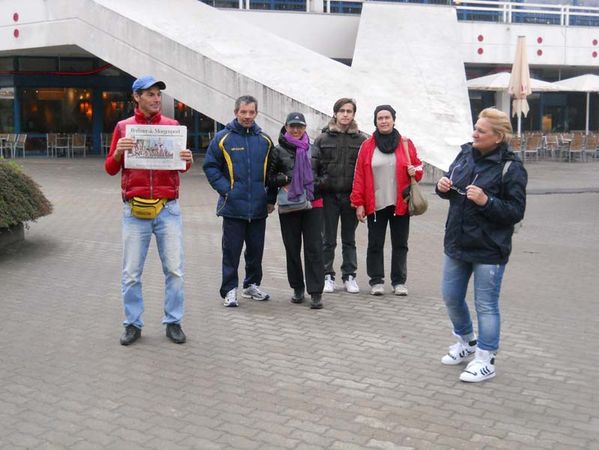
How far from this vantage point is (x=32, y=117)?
1070 inches

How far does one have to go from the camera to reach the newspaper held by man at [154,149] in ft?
18.8

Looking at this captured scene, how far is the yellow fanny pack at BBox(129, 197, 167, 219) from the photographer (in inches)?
228

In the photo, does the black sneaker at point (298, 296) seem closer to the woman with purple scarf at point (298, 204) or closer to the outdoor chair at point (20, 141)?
the woman with purple scarf at point (298, 204)

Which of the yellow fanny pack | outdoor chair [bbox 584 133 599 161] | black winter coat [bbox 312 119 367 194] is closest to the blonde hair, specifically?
the yellow fanny pack

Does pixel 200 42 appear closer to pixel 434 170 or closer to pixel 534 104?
pixel 434 170

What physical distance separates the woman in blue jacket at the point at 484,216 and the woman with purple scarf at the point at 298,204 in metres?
2.06

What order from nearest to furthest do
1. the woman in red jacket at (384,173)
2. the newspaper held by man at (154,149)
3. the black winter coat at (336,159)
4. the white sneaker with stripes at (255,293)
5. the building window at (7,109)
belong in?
the newspaper held by man at (154,149) → the woman in red jacket at (384,173) → the white sneaker with stripes at (255,293) → the black winter coat at (336,159) → the building window at (7,109)

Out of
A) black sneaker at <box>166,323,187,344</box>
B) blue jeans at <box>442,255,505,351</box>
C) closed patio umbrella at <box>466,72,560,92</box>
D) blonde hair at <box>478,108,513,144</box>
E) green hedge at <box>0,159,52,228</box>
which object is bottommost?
black sneaker at <box>166,323,187,344</box>

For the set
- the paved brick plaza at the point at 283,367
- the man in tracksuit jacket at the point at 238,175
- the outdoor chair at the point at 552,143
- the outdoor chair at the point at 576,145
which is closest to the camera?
the paved brick plaza at the point at 283,367

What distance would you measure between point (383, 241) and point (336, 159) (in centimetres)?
92

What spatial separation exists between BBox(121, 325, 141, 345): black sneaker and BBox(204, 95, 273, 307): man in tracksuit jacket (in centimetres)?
128

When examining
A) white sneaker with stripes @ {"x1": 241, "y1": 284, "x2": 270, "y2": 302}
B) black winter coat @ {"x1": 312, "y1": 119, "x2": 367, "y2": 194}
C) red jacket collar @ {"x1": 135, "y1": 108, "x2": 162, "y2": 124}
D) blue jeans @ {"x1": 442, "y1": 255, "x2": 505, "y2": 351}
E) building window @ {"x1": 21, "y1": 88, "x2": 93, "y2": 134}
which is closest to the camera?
blue jeans @ {"x1": 442, "y1": 255, "x2": 505, "y2": 351}

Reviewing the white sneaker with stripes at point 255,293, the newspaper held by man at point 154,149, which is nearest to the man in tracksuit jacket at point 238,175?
the white sneaker with stripes at point 255,293

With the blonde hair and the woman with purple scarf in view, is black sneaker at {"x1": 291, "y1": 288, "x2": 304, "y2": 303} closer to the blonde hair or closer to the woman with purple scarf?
the woman with purple scarf
